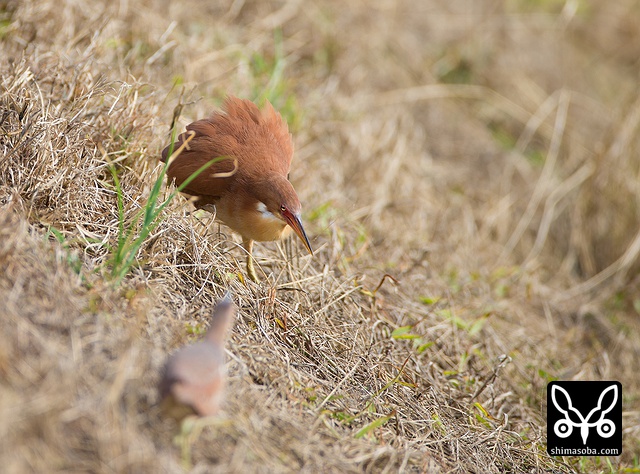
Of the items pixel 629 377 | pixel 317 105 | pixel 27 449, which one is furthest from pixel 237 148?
pixel 629 377

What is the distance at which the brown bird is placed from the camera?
9.85 feet

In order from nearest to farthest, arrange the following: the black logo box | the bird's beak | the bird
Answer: the bird, the bird's beak, the black logo box

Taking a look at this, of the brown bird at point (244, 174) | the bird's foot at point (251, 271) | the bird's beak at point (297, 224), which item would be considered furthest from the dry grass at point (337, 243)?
the bird's beak at point (297, 224)

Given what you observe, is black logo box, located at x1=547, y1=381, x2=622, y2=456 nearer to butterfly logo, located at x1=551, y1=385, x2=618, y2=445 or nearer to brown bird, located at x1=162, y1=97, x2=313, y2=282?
butterfly logo, located at x1=551, y1=385, x2=618, y2=445

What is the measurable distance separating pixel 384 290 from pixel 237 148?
3.71 ft

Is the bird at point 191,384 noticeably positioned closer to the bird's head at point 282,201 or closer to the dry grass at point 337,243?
the dry grass at point 337,243

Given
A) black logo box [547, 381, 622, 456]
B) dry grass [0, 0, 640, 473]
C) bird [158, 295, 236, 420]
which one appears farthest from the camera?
black logo box [547, 381, 622, 456]

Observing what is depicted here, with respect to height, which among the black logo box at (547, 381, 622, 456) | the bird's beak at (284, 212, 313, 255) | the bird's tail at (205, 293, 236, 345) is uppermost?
the bird's tail at (205, 293, 236, 345)

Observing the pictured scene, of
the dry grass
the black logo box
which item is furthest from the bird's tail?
the black logo box

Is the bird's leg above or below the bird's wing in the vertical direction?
below

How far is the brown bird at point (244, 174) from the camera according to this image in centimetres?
300

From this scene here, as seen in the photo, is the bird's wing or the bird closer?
the bird

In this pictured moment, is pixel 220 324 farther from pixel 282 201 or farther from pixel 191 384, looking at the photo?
pixel 282 201

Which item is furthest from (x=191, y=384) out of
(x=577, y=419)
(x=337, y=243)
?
(x=577, y=419)
